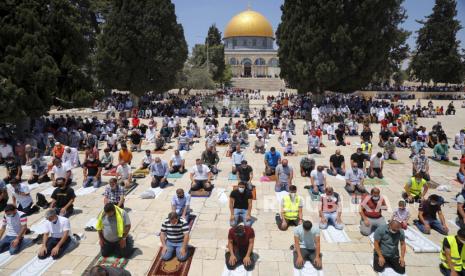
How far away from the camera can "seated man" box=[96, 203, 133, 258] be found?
6.66 metres

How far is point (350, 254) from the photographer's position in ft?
22.8

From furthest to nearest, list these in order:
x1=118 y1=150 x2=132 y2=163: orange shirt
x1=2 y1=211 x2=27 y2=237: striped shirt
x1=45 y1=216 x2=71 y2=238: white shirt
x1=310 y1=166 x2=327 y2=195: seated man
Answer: x1=118 y1=150 x2=132 y2=163: orange shirt
x1=310 y1=166 x2=327 y2=195: seated man
x1=2 y1=211 x2=27 y2=237: striped shirt
x1=45 y1=216 x2=71 y2=238: white shirt

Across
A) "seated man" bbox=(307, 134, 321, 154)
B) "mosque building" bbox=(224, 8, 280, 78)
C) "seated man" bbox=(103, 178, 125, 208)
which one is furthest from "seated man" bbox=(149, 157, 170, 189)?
"mosque building" bbox=(224, 8, 280, 78)

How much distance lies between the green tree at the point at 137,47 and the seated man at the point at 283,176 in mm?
22086

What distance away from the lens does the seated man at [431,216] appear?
25.5ft

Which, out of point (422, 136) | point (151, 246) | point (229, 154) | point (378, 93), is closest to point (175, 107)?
point (229, 154)

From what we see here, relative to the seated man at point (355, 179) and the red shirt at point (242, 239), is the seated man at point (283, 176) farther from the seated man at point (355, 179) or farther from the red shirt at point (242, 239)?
the red shirt at point (242, 239)

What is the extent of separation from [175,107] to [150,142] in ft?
35.8

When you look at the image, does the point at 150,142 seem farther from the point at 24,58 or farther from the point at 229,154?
the point at 24,58

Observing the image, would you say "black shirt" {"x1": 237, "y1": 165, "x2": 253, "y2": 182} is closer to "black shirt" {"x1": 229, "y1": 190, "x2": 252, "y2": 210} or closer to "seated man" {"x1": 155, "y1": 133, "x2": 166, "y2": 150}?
"black shirt" {"x1": 229, "y1": 190, "x2": 252, "y2": 210}

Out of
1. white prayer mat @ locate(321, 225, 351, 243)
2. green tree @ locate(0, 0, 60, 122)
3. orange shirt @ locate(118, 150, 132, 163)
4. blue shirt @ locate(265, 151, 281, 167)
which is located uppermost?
green tree @ locate(0, 0, 60, 122)

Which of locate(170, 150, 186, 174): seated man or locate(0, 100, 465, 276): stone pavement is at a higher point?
→ locate(170, 150, 186, 174): seated man

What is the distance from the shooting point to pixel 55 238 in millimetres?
6926

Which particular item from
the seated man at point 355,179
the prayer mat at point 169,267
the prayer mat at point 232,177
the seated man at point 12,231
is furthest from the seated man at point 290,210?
the seated man at point 12,231
